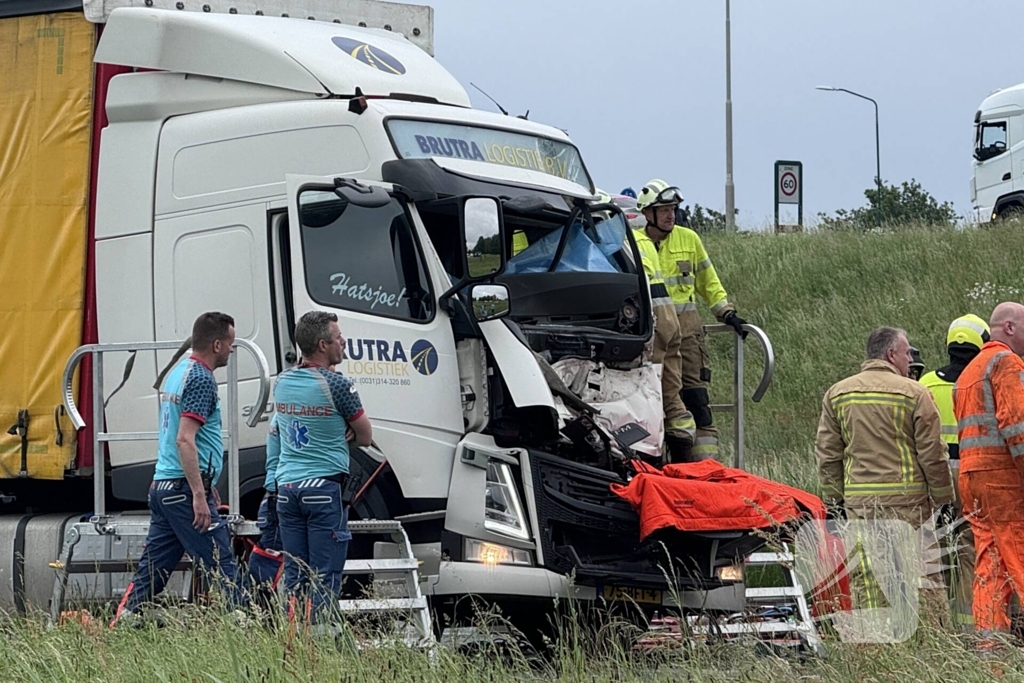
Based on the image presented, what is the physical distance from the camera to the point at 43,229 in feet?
27.2

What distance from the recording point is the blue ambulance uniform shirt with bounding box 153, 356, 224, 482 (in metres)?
7.14

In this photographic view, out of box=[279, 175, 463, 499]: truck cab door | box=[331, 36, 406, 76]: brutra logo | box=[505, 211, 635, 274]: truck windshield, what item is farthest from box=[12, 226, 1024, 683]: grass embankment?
box=[331, 36, 406, 76]: brutra logo

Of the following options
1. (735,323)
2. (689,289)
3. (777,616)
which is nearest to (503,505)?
(777,616)

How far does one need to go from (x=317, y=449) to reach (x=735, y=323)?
343 cm

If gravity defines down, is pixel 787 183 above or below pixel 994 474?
above

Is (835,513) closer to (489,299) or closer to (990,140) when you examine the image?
(489,299)

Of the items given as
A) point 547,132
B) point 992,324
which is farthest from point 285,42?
point 992,324

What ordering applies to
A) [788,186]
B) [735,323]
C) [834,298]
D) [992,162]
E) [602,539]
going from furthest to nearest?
[788,186]
[992,162]
[834,298]
[735,323]
[602,539]

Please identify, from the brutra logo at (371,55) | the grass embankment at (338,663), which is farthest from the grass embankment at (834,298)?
the grass embankment at (338,663)

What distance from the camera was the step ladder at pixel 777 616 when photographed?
7.57 meters

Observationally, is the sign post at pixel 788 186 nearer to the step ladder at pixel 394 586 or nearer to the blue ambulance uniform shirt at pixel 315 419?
the step ladder at pixel 394 586

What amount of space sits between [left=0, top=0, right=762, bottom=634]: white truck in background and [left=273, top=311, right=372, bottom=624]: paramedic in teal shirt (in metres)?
0.56

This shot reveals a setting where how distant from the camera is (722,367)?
1855 centimetres

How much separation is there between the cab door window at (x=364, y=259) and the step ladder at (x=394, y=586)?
1089mm
